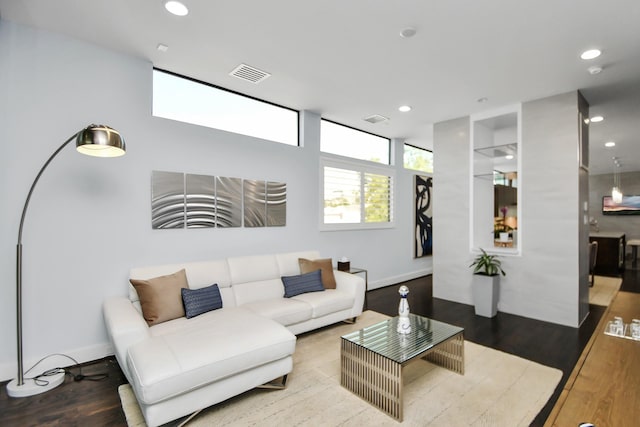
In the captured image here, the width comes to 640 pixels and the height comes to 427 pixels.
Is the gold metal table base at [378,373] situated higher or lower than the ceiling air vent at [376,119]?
lower

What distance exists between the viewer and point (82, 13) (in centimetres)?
246

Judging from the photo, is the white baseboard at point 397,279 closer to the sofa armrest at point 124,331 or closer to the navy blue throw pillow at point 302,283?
the navy blue throw pillow at point 302,283

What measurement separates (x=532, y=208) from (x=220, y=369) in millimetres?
4101

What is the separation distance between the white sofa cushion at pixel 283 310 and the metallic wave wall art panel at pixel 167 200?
47.0 inches

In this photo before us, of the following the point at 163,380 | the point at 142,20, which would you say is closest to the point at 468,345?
the point at 163,380

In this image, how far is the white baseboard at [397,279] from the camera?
5625mm

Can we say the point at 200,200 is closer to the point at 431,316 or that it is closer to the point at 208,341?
the point at 208,341

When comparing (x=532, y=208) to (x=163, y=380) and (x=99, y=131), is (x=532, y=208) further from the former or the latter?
(x=99, y=131)

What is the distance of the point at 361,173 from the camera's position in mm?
5457

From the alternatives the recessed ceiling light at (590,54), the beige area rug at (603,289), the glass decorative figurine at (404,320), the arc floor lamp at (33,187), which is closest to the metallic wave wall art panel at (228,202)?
the arc floor lamp at (33,187)

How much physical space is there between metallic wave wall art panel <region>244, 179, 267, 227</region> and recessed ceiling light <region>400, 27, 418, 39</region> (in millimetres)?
2321

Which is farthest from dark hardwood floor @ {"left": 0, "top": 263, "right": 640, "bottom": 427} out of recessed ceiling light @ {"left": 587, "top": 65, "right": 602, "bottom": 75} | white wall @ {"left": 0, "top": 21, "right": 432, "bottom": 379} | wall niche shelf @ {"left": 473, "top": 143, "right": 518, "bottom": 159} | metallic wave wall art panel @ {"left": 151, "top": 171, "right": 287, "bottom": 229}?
recessed ceiling light @ {"left": 587, "top": 65, "right": 602, "bottom": 75}

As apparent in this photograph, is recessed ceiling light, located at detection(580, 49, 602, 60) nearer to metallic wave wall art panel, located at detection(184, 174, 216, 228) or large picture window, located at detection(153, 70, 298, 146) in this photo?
large picture window, located at detection(153, 70, 298, 146)

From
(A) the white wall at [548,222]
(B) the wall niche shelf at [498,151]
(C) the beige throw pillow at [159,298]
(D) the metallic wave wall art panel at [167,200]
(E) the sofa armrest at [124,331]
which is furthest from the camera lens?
(B) the wall niche shelf at [498,151]
